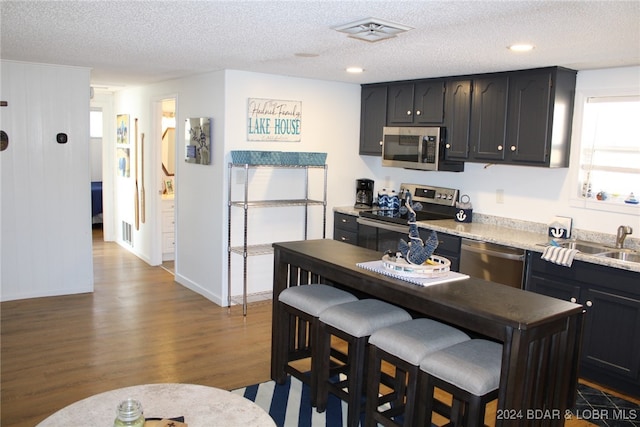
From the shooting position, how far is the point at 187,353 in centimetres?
412

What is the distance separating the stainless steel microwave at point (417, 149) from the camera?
5074mm

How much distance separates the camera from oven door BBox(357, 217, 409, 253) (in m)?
5.13

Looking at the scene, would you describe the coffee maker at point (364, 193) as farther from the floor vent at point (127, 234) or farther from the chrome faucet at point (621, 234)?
the floor vent at point (127, 234)

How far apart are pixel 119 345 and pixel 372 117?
3.41 m

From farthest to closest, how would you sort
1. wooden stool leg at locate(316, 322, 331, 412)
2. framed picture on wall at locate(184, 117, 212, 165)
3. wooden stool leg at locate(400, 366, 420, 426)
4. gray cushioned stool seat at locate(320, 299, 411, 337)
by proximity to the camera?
framed picture on wall at locate(184, 117, 212, 165) → wooden stool leg at locate(316, 322, 331, 412) → gray cushioned stool seat at locate(320, 299, 411, 337) → wooden stool leg at locate(400, 366, 420, 426)

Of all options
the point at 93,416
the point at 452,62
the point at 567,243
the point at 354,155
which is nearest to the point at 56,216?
the point at 354,155

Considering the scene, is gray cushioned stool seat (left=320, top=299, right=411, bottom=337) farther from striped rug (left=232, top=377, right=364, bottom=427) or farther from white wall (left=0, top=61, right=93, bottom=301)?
white wall (left=0, top=61, right=93, bottom=301)

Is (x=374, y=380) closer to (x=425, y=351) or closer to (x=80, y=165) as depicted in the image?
(x=425, y=351)

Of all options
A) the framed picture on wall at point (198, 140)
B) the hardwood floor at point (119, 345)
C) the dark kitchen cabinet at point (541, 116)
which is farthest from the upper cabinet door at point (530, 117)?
the framed picture on wall at point (198, 140)

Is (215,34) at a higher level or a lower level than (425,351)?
higher

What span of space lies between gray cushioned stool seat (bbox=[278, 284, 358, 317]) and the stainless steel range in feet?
5.98

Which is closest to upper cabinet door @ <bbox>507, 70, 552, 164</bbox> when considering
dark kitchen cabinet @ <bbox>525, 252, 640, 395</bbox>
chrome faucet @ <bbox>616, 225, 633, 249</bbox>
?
chrome faucet @ <bbox>616, 225, 633, 249</bbox>

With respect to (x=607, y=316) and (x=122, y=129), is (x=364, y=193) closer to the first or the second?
(x=607, y=316)

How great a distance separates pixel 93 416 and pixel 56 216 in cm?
364
